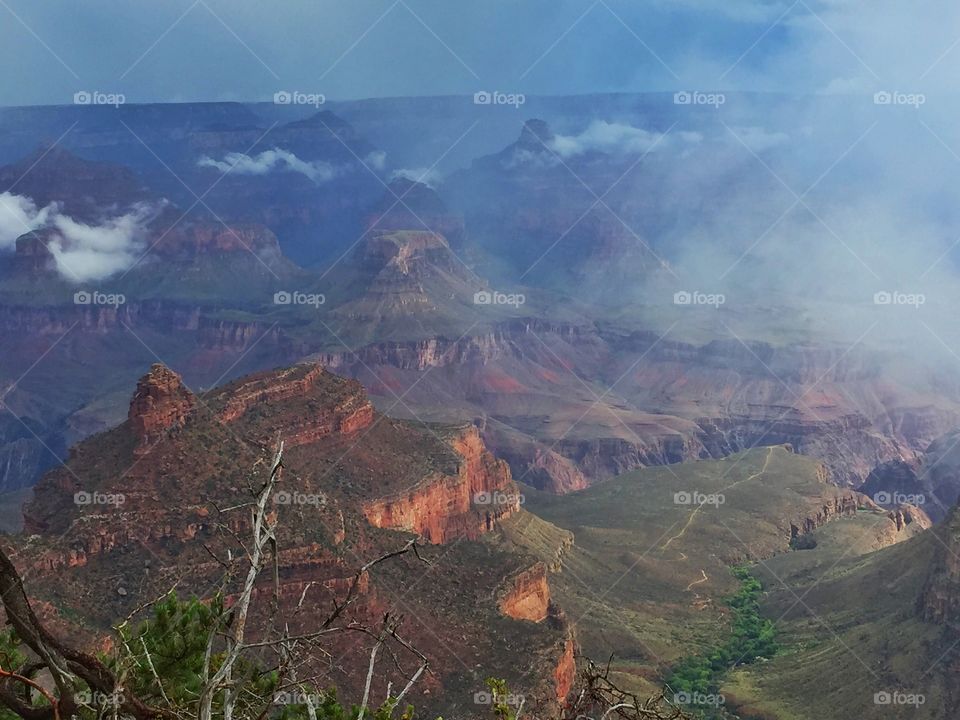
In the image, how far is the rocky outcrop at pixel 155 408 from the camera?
5306 cm

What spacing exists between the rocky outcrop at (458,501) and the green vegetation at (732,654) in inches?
631

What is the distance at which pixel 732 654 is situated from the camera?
240 feet

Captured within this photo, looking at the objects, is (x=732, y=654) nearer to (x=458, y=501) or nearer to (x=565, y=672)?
(x=458, y=501)

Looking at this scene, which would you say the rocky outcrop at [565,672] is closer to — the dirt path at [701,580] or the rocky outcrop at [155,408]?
the rocky outcrop at [155,408]

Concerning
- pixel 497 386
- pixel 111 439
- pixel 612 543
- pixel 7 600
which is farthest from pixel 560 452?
pixel 7 600

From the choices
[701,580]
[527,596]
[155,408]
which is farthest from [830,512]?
[155,408]

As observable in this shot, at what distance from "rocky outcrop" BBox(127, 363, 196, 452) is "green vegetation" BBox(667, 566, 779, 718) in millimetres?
29045

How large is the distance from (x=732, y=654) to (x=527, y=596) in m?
18.1

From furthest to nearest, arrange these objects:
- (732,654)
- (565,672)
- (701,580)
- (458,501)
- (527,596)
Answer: (701,580) < (458,501) < (732,654) < (527,596) < (565,672)

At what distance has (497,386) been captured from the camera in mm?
158750

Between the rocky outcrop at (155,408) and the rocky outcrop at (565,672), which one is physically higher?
the rocky outcrop at (155,408)

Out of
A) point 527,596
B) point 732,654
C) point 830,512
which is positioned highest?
point 830,512

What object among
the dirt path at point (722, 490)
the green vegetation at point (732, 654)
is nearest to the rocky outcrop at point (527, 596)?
the green vegetation at point (732, 654)

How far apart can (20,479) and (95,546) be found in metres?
86.4
